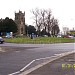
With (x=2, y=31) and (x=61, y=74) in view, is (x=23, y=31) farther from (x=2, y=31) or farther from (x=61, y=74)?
(x=61, y=74)

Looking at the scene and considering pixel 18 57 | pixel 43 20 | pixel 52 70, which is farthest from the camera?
pixel 43 20

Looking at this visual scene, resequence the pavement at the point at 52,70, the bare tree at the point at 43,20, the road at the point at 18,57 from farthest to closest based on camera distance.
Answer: the bare tree at the point at 43,20
the road at the point at 18,57
the pavement at the point at 52,70

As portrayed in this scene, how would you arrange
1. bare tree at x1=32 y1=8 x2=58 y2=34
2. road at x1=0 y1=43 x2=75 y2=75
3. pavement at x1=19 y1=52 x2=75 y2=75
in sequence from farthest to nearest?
bare tree at x1=32 y1=8 x2=58 y2=34, road at x1=0 y1=43 x2=75 y2=75, pavement at x1=19 y1=52 x2=75 y2=75

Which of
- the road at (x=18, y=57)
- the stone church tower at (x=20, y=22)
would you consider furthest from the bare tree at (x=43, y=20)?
the road at (x=18, y=57)

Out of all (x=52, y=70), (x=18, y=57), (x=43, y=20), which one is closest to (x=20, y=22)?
(x=43, y=20)

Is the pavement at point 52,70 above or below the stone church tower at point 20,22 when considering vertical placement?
below

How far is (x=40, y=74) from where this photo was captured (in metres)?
13.3

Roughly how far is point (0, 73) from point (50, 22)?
12050cm

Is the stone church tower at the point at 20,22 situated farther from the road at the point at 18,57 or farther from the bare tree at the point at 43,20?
the road at the point at 18,57

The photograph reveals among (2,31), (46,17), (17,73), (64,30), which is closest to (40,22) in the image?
(46,17)

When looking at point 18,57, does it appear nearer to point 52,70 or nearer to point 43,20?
point 52,70

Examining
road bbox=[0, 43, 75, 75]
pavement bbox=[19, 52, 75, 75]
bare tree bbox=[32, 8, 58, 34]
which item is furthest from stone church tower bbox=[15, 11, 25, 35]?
pavement bbox=[19, 52, 75, 75]

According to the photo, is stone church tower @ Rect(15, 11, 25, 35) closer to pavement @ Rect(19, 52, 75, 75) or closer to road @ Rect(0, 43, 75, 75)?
road @ Rect(0, 43, 75, 75)

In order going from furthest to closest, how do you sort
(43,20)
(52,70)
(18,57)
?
(43,20) < (18,57) < (52,70)
